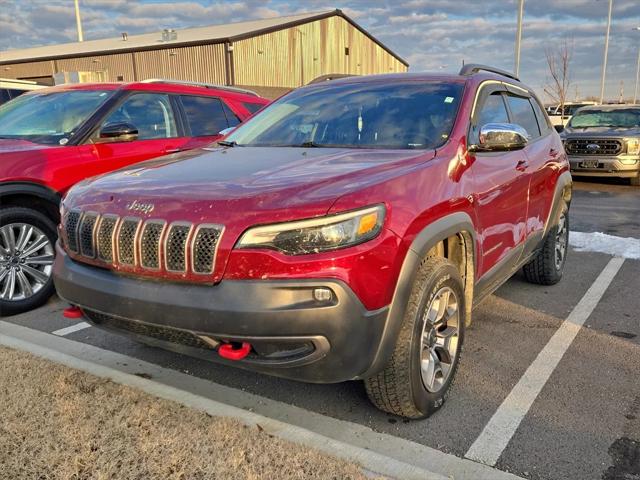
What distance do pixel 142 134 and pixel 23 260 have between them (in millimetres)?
1605

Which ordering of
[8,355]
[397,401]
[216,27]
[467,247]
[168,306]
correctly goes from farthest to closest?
1. [216,27]
2. [8,355]
3. [467,247]
4. [397,401]
5. [168,306]

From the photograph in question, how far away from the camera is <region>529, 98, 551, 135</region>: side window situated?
16.7 feet

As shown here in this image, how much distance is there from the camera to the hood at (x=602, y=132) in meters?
12.3

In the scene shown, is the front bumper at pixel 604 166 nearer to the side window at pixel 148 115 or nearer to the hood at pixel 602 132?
the hood at pixel 602 132

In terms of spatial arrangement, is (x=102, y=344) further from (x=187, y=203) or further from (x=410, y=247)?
(x=410, y=247)

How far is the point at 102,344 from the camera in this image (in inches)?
153

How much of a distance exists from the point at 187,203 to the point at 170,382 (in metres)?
1.30

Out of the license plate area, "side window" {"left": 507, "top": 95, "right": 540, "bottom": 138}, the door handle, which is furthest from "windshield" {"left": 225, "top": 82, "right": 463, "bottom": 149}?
the license plate area

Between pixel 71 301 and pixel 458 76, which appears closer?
pixel 71 301

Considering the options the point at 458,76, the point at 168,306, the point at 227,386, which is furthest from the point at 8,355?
the point at 458,76

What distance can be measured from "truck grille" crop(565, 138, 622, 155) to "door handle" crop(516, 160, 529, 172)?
9540 millimetres

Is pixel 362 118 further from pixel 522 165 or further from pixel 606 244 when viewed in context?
pixel 606 244

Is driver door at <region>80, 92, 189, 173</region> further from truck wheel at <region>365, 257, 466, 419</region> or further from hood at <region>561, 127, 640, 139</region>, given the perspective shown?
hood at <region>561, 127, 640, 139</region>

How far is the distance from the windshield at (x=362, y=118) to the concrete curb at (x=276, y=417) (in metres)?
1.58
